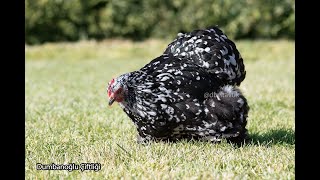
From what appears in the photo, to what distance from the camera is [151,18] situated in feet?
54.1

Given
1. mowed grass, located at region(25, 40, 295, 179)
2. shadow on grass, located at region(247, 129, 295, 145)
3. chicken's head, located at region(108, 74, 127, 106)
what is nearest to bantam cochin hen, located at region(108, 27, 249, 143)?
chicken's head, located at region(108, 74, 127, 106)

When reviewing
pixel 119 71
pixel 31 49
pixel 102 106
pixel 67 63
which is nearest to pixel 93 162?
pixel 102 106

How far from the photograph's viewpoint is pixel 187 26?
16312 millimetres

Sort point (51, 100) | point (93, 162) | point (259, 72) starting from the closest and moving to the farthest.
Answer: point (93, 162), point (51, 100), point (259, 72)

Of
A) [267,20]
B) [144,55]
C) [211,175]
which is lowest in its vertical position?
[211,175]

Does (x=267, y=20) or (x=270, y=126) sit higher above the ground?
(x=267, y=20)

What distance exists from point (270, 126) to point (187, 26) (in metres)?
10.5

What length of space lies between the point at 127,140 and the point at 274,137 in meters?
1.43

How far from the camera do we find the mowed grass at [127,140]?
13.4ft

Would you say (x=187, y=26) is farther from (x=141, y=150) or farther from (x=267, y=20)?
(x=141, y=150)

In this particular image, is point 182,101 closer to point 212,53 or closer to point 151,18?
point 212,53

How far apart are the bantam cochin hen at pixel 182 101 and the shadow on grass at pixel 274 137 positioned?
25 centimetres

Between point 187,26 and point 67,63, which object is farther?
point 187,26

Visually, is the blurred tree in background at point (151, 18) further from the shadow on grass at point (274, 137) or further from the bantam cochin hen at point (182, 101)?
the bantam cochin hen at point (182, 101)
